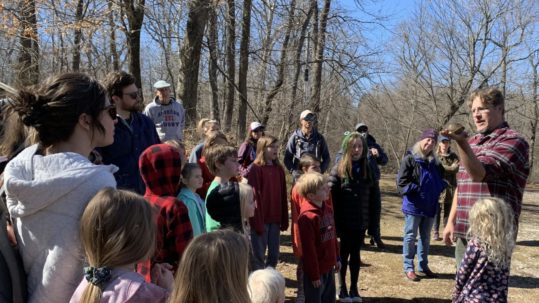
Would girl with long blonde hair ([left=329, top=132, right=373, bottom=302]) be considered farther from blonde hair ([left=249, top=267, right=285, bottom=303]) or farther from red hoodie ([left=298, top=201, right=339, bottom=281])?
blonde hair ([left=249, top=267, right=285, bottom=303])

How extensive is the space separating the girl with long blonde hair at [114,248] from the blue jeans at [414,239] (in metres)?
4.37

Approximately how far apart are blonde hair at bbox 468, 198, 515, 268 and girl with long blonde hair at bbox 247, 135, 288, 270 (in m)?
2.37

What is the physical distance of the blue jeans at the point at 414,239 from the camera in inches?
214

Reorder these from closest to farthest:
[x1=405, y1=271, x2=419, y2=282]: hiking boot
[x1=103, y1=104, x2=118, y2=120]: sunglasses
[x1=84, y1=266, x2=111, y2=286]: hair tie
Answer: [x1=84, y1=266, x2=111, y2=286]: hair tie → [x1=103, y1=104, x2=118, y2=120]: sunglasses → [x1=405, y1=271, x2=419, y2=282]: hiking boot

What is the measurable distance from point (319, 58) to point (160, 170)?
11.2 m

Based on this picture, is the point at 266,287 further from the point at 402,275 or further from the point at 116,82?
the point at 402,275

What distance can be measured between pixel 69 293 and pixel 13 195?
1.46ft

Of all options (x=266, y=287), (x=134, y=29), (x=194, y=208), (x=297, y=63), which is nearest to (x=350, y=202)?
(x=194, y=208)

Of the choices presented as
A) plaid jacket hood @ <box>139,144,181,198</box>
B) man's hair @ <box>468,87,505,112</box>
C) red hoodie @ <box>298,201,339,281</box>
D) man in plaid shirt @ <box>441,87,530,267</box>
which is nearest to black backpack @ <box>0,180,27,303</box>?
plaid jacket hood @ <box>139,144,181,198</box>

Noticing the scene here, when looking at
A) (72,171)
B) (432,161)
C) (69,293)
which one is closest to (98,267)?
(69,293)

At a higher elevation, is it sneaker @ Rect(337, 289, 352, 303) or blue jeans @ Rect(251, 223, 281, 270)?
blue jeans @ Rect(251, 223, 281, 270)

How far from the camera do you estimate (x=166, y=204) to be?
2.45 m

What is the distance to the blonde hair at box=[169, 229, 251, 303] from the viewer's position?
1.60 metres

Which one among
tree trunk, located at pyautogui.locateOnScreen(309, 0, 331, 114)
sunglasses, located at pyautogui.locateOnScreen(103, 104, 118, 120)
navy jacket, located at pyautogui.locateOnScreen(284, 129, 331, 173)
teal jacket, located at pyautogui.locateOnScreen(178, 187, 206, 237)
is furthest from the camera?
tree trunk, located at pyautogui.locateOnScreen(309, 0, 331, 114)
